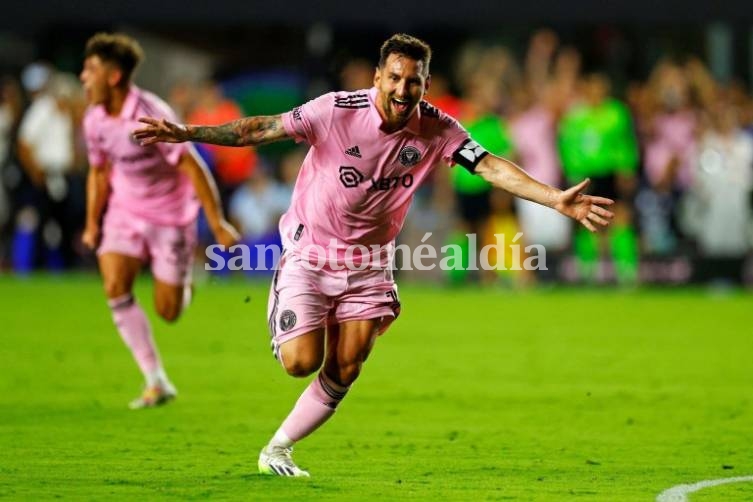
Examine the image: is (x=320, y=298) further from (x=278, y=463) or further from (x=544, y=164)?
(x=544, y=164)

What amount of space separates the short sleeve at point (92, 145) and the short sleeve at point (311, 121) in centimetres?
317

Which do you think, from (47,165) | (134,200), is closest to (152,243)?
(134,200)

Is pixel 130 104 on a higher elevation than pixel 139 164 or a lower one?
higher

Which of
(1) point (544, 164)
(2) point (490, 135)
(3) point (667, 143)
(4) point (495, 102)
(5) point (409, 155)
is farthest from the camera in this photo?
(3) point (667, 143)

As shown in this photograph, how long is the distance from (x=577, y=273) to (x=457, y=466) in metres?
13.4

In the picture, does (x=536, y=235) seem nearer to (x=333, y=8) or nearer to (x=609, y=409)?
(x=333, y=8)

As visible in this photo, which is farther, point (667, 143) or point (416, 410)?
point (667, 143)

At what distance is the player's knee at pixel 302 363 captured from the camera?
7.43m

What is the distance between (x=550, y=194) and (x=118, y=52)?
156 inches

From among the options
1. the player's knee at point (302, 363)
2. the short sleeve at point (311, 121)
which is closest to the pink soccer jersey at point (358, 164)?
the short sleeve at point (311, 121)

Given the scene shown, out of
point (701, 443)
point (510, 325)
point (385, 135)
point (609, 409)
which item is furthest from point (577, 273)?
→ point (385, 135)

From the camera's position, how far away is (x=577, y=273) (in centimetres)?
2102

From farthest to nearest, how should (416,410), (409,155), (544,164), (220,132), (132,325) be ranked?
(544,164), (132,325), (416,410), (409,155), (220,132)

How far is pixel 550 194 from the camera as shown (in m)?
7.23
